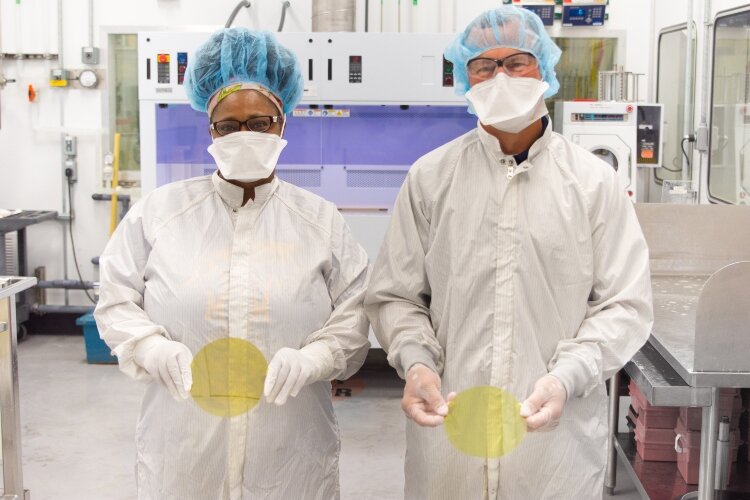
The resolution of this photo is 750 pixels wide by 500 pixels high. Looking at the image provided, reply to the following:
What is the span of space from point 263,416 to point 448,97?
2756 millimetres

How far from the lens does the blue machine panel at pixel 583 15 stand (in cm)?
482

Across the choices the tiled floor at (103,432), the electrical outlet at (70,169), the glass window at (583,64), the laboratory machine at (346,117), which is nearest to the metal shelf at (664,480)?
the tiled floor at (103,432)

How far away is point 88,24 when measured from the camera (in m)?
4.99

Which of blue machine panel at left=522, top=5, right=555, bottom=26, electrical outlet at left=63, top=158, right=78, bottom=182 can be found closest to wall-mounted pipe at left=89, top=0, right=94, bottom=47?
electrical outlet at left=63, top=158, right=78, bottom=182

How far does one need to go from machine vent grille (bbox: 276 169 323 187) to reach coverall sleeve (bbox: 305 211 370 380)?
8.14ft

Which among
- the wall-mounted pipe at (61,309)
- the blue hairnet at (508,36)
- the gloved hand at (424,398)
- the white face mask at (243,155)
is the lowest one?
the wall-mounted pipe at (61,309)

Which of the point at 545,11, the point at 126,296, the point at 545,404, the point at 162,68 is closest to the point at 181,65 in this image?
the point at 162,68

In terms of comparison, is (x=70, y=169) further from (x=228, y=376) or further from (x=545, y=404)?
(x=545, y=404)

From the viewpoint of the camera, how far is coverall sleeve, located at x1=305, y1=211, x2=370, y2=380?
154 cm

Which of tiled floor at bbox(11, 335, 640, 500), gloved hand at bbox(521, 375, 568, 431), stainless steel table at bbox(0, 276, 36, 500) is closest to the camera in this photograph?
gloved hand at bbox(521, 375, 568, 431)

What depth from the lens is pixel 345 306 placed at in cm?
157

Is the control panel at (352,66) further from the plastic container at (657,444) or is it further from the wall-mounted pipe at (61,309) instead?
the plastic container at (657,444)

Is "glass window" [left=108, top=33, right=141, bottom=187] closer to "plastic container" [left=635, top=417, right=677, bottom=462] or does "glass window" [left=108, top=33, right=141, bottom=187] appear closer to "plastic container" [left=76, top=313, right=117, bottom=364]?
"plastic container" [left=76, top=313, right=117, bottom=364]

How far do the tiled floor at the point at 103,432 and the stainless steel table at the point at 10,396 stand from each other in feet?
1.23
